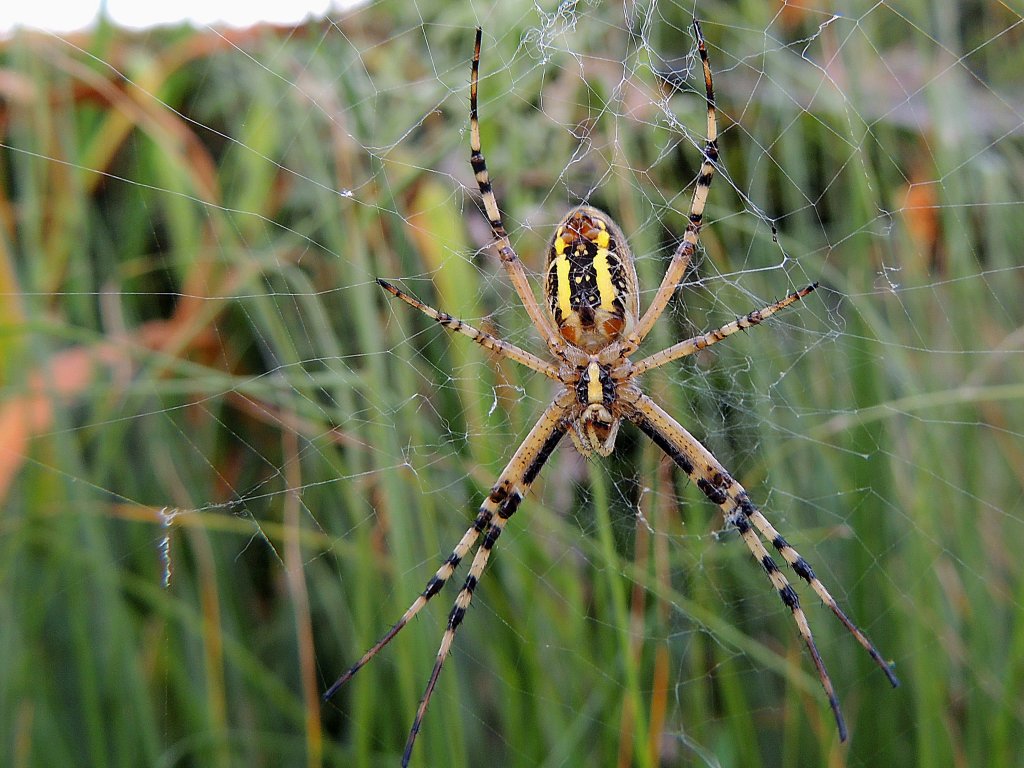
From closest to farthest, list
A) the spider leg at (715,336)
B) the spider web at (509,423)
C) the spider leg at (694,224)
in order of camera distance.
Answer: the spider leg at (715,336)
the spider leg at (694,224)
the spider web at (509,423)

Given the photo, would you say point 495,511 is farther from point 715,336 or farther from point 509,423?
point 715,336

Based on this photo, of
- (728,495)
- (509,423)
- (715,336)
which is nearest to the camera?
(715,336)

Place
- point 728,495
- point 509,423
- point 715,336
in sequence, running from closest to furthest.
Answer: point 715,336, point 728,495, point 509,423

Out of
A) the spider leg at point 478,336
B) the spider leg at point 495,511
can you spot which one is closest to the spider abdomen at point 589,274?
the spider leg at point 478,336

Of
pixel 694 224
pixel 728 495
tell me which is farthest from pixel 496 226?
pixel 728 495

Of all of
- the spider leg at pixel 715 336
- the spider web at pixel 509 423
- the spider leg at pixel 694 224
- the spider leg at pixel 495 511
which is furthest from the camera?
the spider web at pixel 509 423

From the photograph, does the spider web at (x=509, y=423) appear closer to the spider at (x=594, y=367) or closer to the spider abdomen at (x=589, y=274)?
the spider at (x=594, y=367)

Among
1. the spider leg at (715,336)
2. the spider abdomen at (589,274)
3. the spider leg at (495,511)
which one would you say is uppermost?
the spider abdomen at (589,274)

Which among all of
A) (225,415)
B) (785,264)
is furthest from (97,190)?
(785,264)
